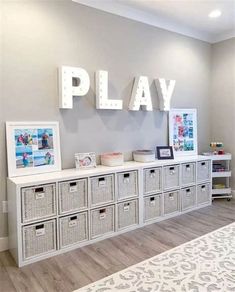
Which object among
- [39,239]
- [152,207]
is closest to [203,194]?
[152,207]

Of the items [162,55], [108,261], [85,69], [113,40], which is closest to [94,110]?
[85,69]

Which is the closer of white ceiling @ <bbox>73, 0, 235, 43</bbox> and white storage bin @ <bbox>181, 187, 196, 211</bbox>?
white ceiling @ <bbox>73, 0, 235, 43</bbox>

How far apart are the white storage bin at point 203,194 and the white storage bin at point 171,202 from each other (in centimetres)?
45

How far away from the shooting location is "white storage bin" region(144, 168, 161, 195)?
9.98 feet

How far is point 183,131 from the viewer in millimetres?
3898

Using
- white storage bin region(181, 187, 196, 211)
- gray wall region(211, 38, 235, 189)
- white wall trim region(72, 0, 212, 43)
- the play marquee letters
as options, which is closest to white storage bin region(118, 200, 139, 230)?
white storage bin region(181, 187, 196, 211)

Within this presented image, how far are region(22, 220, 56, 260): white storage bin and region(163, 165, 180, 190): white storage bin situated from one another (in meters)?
1.52

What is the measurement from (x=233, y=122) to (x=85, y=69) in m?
2.57

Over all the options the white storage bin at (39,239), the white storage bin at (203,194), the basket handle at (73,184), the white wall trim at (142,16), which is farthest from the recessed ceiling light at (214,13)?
the white storage bin at (39,239)

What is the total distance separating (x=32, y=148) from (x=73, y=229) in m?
0.91

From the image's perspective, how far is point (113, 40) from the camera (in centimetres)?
313

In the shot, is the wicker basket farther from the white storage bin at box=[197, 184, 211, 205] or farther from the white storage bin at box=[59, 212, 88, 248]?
the white storage bin at box=[59, 212, 88, 248]

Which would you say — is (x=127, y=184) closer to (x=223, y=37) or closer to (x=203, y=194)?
(x=203, y=194)

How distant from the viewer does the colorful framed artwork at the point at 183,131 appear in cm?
377
